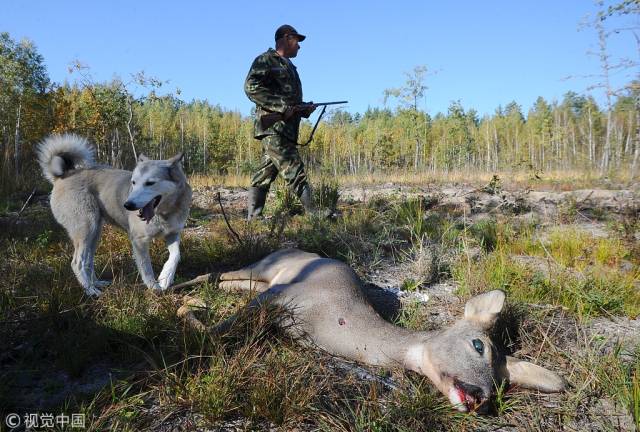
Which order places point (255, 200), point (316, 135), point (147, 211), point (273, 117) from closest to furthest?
point (147, 211) < point (273, 117) < point (255, 200) < point (316, 135)

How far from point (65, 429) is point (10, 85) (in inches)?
1052

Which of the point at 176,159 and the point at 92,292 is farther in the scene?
the point at 176,159

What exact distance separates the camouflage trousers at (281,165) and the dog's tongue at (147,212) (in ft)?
10.1

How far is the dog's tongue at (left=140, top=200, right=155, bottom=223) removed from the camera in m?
3.77

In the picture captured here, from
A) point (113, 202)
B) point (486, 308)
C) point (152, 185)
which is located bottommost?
point (486, 308)

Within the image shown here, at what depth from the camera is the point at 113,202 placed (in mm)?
4285

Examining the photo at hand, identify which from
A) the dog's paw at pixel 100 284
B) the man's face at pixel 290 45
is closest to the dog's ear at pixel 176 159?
the dog's paw at pixel 100 284

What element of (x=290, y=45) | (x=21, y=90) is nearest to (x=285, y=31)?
(x=290, y=45)

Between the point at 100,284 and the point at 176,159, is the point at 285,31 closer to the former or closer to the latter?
the point at 176,159

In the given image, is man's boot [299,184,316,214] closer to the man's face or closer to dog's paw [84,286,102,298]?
the man's face

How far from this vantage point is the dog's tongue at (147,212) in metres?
3.77

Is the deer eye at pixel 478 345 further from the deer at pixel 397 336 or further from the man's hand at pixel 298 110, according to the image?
the man's hand at pixel 298 110

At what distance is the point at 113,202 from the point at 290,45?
3.99 metres

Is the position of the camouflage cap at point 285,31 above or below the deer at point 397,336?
above
